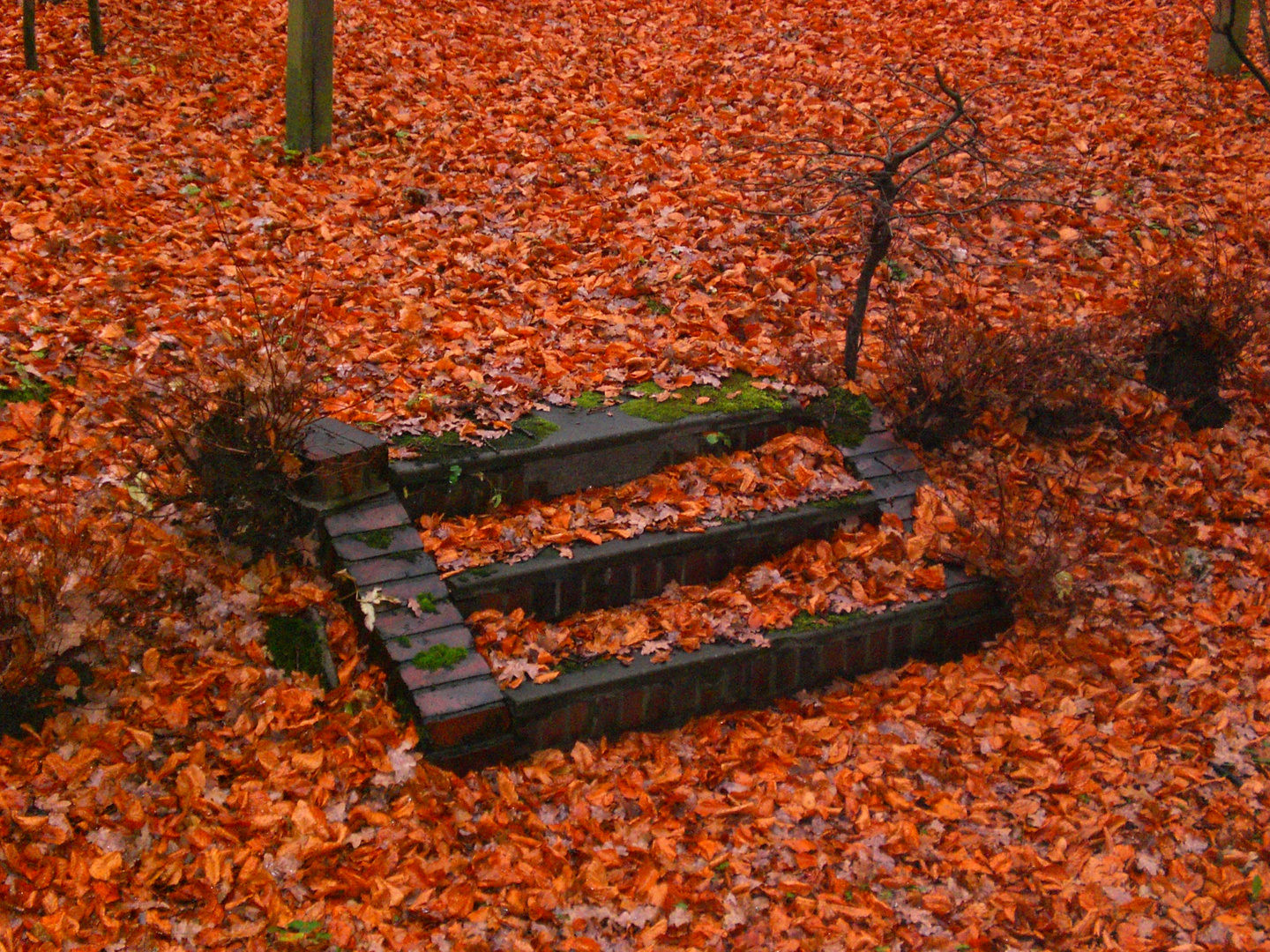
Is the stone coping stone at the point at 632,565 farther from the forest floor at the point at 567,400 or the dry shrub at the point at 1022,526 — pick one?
the forest floor at the point at 567,400

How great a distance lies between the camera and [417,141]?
7617 mm

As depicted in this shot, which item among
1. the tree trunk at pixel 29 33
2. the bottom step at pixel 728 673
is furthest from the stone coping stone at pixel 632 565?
the tree trunk at pixel 29 33

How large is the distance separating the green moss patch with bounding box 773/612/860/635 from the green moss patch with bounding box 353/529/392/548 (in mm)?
1654

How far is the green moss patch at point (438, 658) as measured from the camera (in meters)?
4.14

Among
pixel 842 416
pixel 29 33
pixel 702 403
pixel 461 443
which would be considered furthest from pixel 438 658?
pixel 29 33

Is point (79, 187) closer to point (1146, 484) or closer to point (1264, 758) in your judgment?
point (1146, 484)

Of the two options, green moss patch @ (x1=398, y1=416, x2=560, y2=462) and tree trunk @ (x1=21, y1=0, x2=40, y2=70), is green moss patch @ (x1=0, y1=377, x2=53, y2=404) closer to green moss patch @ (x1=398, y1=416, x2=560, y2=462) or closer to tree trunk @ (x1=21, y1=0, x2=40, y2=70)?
green moss patch @ (x1=398, y1=416, x2=560, y2=462)

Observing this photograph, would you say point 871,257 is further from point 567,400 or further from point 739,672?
point 739,672

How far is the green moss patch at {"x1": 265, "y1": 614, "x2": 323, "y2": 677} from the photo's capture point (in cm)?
432

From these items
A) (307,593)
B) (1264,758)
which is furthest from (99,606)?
(1264,758)

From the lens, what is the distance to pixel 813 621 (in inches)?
183

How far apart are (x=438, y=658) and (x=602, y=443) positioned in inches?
51.5

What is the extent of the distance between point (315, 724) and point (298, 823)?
43 centimetres

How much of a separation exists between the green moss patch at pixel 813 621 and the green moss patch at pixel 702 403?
3.61ft
